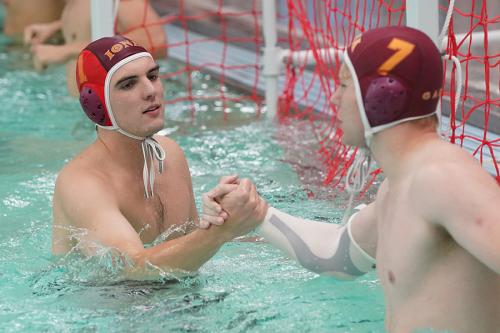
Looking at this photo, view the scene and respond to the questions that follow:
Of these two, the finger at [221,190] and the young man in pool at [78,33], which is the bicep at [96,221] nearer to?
the finger at [221,190]

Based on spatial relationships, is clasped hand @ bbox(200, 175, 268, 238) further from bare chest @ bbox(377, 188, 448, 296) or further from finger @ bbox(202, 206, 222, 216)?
bare chest @ bbox(377, 188, 448, 296)

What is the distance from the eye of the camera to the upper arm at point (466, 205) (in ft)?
6.42

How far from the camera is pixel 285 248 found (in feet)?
8.82

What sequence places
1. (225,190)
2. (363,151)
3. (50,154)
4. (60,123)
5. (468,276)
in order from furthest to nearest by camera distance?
(60,123) → (50,154) → (225,190) → (363,151) → (468,276)

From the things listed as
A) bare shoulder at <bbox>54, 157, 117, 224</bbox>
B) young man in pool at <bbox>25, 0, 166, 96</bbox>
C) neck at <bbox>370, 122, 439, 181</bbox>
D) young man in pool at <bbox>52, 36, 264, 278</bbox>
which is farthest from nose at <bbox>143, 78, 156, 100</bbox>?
young man in pool at <bbox>25, 0, 166, 96</bbox>

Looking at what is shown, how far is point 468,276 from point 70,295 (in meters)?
1.43

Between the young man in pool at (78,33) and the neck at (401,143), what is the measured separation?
12.8 ft

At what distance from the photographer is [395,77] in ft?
7.04

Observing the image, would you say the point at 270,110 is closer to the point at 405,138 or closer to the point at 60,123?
the point at 60,123

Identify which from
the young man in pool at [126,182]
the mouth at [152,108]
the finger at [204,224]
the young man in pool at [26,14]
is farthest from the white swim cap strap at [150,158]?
the young man in pool at [26,14]

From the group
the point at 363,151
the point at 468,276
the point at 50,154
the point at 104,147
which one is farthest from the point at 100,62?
the point at 50,154

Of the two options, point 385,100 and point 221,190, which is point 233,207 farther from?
point 385,100

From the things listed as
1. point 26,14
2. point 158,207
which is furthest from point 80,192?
point 26,14

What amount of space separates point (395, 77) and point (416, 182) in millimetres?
237
